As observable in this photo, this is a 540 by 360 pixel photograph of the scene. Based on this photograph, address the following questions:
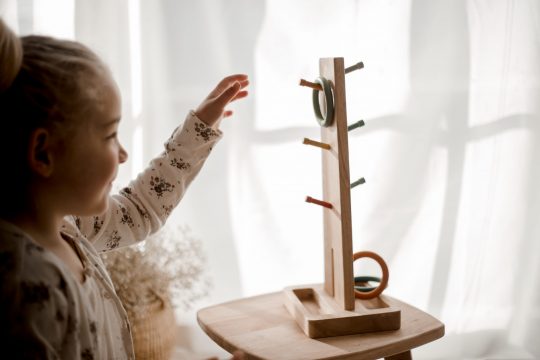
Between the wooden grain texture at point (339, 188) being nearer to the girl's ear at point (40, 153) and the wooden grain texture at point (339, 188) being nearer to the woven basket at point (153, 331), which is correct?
the girl's ear at point (40, 153)

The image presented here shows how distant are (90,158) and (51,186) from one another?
5 centimetres

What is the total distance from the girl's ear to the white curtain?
3.01ft

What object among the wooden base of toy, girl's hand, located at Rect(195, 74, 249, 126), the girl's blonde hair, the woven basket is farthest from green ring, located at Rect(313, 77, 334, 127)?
the woven basket

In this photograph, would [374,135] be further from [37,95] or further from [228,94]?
[37,95]

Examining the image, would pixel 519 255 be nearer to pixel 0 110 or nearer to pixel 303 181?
pixel 303 181

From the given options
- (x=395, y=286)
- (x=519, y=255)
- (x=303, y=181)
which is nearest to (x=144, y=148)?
(x=303, y=181)

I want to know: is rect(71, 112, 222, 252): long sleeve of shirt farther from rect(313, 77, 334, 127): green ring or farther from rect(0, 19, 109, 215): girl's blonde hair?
rect(0, 19, 109, 215): girl's blonde hair

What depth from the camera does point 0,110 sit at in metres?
0.69

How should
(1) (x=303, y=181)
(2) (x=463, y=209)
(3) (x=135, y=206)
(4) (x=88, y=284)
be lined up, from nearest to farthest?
(4) (x=88, y=284) < (3) (x=135, y=206) < (1) (x=303, y=181) < (2) (x=463, y=209)

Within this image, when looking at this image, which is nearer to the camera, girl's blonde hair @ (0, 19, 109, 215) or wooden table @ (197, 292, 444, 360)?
girl's blonde hair @ (0, 19, 109, 215)

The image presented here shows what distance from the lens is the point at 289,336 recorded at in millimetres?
1044

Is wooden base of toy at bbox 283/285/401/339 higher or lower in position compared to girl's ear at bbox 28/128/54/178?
lower

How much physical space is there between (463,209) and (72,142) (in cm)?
139

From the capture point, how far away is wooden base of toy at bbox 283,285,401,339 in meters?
1.03
